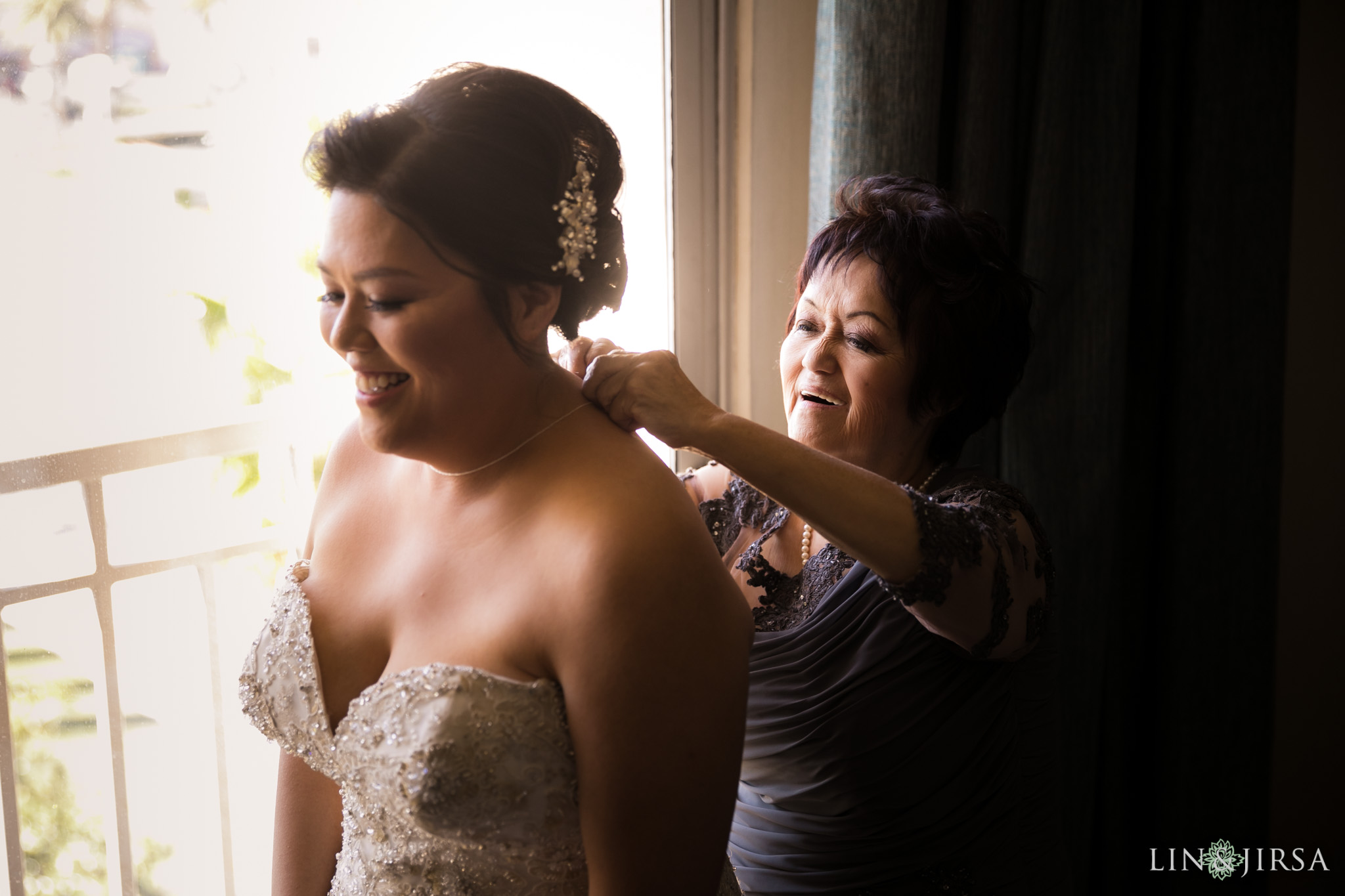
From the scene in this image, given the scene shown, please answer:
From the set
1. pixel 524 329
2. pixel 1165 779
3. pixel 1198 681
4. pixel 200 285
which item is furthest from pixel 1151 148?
pixel 200 285

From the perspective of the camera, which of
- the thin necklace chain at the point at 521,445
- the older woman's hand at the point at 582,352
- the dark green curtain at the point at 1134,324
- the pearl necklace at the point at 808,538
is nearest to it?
the thin necklace chain at the point at 521,445

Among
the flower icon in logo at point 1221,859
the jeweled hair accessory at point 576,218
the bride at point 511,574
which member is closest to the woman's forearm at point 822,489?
the bride at point 511,574

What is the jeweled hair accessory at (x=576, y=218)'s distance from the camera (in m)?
0.91

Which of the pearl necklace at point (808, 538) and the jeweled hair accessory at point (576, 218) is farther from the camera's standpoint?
the pearl necklace at point (808, 538)

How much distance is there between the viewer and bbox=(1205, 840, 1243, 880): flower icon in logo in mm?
1855

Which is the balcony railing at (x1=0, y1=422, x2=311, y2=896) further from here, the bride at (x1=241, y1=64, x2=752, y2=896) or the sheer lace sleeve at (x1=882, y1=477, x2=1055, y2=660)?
the sheer lace sleeve at (x1=882, y1=477, x2=1055, y2=660)

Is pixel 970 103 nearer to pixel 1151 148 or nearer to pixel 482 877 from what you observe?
pixel 1151 148

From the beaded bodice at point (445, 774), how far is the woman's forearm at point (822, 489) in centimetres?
33

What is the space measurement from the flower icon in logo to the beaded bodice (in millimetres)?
1470

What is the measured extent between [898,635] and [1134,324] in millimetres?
860
